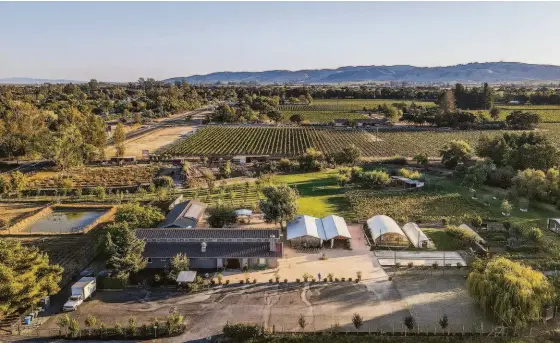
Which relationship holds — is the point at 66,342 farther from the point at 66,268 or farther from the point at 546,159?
the point at 546,159

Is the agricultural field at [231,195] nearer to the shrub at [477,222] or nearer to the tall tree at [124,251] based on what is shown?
the tall tree at [124,251]

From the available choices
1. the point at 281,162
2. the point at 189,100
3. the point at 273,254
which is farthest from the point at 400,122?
the point at 273,254

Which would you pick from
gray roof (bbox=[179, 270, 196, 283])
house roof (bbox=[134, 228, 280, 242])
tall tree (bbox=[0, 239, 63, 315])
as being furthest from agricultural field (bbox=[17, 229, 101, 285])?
gray roof (bbox=[179, 270, 196, 283])

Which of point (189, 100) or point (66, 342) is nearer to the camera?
point (66, 342)

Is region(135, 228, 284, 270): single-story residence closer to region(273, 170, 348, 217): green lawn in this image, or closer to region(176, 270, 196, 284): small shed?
region(176, 270, 196, 284): small shed

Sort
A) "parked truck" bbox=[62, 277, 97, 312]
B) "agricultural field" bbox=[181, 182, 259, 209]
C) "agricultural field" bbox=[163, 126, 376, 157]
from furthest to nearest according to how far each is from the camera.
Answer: "agricultural field" bbox=[163, 126, 376, 157], "agricultural field" bbox=[181, 182, 259, 209], "parked truck" bbox=[62, 277, 97, 312]

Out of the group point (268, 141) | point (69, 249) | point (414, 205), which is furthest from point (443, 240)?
point (268, 141)

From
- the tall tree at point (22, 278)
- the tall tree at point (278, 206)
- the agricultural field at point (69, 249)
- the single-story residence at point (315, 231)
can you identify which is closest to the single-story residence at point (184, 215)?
the agricultural field at point (69, 249)
